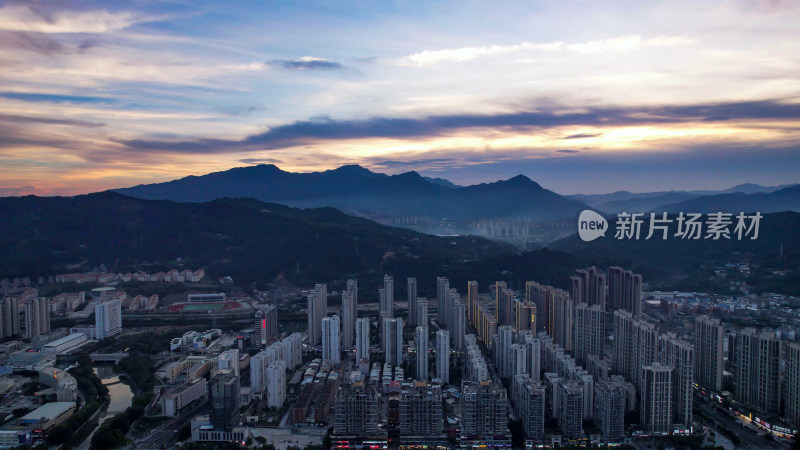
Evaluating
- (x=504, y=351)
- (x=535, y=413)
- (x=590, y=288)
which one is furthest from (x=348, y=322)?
(x=590, y=288)

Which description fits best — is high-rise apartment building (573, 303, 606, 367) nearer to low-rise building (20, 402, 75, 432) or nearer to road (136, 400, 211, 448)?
road (136, 400, 211, 448)

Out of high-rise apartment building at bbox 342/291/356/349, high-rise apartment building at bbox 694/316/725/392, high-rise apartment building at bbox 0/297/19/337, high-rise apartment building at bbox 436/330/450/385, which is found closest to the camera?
high-rise apartment building at bbox 694/316/725/392

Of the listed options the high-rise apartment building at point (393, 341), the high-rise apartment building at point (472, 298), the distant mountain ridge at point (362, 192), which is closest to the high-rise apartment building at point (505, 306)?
the high-rise apartment building at point (472, 298)

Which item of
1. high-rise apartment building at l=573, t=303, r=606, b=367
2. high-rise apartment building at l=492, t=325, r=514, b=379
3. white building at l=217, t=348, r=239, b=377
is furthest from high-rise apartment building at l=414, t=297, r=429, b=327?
white building at l=217, t=348, r=239, b=377

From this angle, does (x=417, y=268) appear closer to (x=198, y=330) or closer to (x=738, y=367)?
(x=198, y=330)

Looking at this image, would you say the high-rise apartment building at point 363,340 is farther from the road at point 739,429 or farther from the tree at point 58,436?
the road at point 739,429

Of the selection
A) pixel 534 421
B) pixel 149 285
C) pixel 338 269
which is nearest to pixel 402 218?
pixel 338 269
